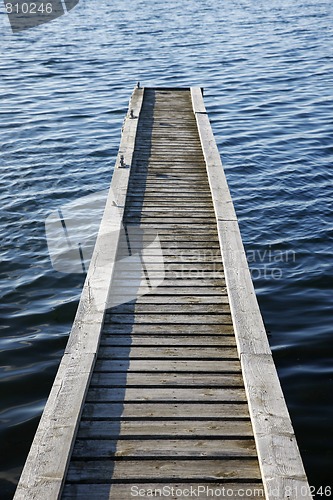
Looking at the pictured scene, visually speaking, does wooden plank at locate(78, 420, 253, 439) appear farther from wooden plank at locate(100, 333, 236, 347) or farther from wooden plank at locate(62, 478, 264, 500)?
wooden plank at locate(100, 333, 236, 347)

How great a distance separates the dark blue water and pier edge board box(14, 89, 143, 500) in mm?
1019

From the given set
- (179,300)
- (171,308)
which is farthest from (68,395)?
(179,300)

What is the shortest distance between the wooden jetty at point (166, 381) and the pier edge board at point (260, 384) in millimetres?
11

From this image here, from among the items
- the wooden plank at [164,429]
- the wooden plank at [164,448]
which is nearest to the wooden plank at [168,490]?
the wooden plank at [164,448]

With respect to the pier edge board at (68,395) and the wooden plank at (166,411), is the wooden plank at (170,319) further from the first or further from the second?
the wooden plank at (166,411)

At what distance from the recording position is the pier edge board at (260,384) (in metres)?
4.95

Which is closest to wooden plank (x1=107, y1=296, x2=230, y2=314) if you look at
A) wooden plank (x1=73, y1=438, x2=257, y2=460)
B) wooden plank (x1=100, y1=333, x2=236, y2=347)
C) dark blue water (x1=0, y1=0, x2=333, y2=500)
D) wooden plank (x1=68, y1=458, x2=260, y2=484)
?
wooden plank (x1=100, y1=333, x2=236, y2=347)

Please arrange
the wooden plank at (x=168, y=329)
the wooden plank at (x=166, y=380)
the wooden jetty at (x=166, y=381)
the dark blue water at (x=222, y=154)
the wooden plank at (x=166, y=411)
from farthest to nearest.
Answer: the dark blue water at (x=222, y=154) → the wooden plank at (x=168, y=329) → the wooden plank at (x=166, y=380) → the wooden plank at (x=166, y=411) → the wooden jetty at (x=166, y=381)

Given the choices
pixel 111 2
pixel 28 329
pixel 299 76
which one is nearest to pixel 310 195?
pixel 28 329

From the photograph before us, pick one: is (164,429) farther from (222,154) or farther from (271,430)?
(222,154)

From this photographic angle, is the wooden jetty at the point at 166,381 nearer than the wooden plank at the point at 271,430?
No

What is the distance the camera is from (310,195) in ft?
43.9

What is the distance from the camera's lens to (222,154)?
16031mm

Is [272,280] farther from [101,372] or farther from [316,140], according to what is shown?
[316,140]
